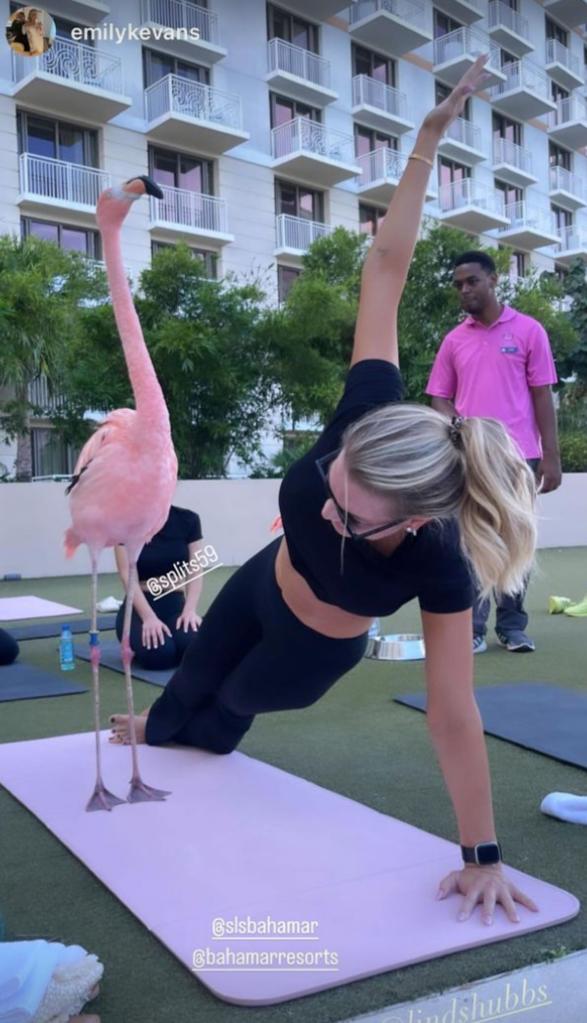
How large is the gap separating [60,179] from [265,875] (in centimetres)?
1384

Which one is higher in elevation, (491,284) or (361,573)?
(491,284)

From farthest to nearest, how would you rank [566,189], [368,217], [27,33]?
[566,189], [368,217], [27,33]

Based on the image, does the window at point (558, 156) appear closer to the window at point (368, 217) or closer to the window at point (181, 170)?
the window at point (368, 217)

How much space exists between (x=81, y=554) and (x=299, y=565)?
7.25 metres

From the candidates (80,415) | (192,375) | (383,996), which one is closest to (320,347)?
(192,375)

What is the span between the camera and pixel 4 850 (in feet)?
6.24

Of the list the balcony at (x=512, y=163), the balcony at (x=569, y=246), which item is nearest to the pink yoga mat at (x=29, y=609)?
the balcony at (x=512, y=163)

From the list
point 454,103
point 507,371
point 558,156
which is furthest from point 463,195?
point 454,103

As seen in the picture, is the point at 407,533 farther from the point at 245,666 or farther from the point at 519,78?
the point at 519,78

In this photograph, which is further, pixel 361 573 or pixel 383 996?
pixel 361 573

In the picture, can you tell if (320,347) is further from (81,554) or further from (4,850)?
(4,850)

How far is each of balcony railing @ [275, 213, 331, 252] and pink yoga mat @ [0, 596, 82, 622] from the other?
11.3 metres

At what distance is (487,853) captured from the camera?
5.14ft

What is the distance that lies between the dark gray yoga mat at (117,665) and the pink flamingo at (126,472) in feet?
4.72
